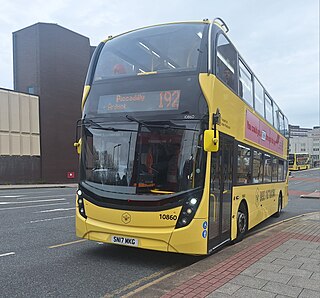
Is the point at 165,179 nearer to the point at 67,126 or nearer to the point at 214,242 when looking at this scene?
the point at 214,242

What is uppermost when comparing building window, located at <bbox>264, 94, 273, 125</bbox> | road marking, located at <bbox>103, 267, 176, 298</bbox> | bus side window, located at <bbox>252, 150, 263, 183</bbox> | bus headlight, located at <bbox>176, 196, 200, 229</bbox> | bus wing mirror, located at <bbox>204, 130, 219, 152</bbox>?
building window, located at <bbox>264, 94, 273, 125</bbox>

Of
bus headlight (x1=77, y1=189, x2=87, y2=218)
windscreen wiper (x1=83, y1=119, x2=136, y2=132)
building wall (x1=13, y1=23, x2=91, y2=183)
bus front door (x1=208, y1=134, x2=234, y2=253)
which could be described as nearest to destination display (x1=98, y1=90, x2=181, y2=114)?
windscreen wiper (x1=83, y1=119, x2=136, y2=132)

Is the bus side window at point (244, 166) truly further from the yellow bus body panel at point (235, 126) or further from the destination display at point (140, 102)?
the destination display at point (140, 102)

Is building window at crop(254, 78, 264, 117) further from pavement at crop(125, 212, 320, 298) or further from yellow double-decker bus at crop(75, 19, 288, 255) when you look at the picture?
pavement at crop(125, 212, 320, 298)

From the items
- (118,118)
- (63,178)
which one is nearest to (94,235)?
(118,118)

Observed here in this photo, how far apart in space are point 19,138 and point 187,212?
28.5 meters

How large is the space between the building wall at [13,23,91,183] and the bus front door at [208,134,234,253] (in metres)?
29.1

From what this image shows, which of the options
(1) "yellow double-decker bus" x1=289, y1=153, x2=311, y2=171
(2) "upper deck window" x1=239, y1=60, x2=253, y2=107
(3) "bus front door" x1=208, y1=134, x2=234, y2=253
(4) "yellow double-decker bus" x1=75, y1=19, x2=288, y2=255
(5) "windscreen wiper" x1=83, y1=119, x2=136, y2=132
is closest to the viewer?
(4) "yellow double-decker bus" x1=75, y1=19, x2=288, y2=255

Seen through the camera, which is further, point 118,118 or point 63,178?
point 63,178

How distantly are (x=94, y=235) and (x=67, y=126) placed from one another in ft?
100

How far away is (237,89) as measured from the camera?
7.59m

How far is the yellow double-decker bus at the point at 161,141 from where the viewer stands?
569 centimetres

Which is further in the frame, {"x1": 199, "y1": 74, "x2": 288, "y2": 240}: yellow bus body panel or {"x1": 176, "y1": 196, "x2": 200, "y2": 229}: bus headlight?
{"x1": 199, "y1": 74, "x2": 288, "y2": 240}: yellow bus body panel

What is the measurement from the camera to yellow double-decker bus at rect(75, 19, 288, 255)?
5.69m
